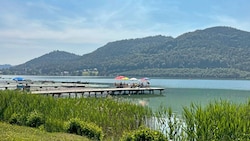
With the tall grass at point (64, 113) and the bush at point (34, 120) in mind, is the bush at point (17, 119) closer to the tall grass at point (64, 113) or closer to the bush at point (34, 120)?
the tall grass at point (64, 113)

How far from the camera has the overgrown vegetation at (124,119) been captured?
8351mm

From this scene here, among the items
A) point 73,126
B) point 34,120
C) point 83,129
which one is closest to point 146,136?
point 83,129

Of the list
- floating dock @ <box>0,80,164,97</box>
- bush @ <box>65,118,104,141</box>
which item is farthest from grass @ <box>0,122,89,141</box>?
floating dock @ <box>0,80,164,97</box>

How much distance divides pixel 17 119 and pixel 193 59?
490 feet

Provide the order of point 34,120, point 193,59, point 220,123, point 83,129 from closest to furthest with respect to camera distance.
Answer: point 220,123 → point 83,129 → point 34,120 → point 193,59

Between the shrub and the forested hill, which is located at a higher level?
the forested hill

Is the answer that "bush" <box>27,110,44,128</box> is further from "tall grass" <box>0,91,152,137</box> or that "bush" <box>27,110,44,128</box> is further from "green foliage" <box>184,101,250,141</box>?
"green foliage" <box>184,101,250,141</box>

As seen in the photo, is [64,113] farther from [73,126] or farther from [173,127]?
[173,127]

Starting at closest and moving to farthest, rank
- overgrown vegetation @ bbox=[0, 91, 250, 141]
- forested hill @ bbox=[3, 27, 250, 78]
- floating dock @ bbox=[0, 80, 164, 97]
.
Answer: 1. overgrown vegetation @ bbox=[0, 91, 250, 141]
2. floating dock @ bbox=[0, 80, 164, 97]
3. forested hill @ bbox=[3, 27, 250, 78]

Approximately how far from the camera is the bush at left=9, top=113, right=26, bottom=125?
12.2 m

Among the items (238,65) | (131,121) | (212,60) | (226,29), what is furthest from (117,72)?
(131,121)

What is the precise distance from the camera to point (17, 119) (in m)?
12.2

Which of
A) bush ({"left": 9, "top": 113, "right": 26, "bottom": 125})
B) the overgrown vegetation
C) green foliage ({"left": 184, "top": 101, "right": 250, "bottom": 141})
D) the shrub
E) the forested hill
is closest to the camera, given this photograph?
green foliage ({"left": 184, "top": 101, "right": 250, "bottom": 141})

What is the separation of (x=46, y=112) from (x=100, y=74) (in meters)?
162
